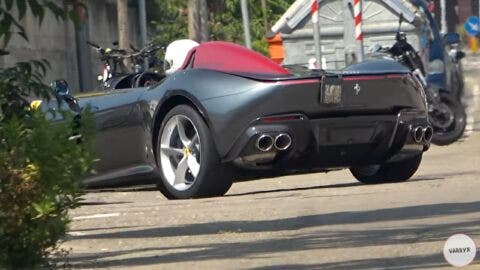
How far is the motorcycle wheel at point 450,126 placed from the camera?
1959 centimetres

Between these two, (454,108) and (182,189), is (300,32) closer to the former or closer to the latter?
(454,108)

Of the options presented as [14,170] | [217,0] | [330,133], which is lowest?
[217,0]

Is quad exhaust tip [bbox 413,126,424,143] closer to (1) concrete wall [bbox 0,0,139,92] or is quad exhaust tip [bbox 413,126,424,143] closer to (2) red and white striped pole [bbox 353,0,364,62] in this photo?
(2) red and white striped pole [bbox 353,0,364,62]

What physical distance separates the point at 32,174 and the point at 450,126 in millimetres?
12508

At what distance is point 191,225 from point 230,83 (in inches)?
75.0

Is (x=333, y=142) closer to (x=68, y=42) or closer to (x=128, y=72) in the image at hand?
(x=128, y=72)

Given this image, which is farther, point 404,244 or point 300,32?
point 300,32

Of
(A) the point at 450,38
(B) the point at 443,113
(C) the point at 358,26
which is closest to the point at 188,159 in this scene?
(B) the point at 443,113

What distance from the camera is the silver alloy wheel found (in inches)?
485

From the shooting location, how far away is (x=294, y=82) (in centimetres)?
1172

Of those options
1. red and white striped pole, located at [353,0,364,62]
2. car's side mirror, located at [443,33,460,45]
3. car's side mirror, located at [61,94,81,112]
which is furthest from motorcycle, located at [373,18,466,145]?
car's side mirror, located at [61,94,81,112]

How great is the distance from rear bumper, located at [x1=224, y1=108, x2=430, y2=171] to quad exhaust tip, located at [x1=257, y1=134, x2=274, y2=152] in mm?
22

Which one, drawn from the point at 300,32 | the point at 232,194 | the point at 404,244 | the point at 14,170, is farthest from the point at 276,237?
the point at 300,32

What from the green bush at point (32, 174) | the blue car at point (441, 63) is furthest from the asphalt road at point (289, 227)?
the blue car at point (441, 63)
